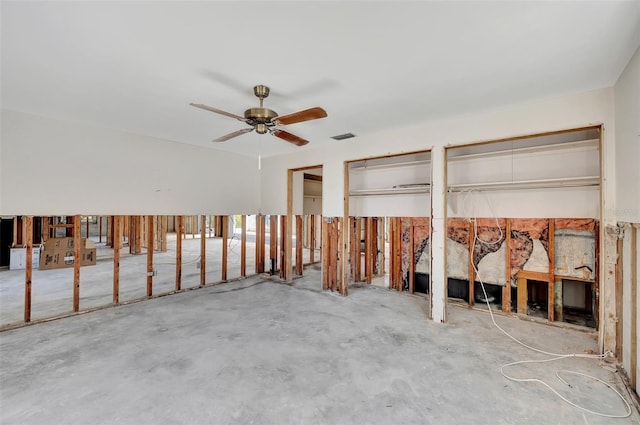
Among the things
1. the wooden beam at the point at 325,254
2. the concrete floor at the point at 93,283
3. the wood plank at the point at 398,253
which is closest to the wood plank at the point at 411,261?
the wood plank at the point at 398,253

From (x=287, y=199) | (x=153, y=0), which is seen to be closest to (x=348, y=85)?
(x=153, y=0)

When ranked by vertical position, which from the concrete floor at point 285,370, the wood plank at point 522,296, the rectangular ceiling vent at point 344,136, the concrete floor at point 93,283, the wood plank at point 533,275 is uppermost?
the rectangular ceiling vent at point 344,136

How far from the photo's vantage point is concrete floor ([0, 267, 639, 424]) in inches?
74.9

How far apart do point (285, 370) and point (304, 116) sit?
2.23 meters

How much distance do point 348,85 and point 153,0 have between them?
1614mm

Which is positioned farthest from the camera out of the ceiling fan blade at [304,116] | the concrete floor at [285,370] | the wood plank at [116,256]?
the wood plank at [116,256]

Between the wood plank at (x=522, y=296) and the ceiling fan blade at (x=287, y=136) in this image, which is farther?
the wood plank at (x=522, y=296)

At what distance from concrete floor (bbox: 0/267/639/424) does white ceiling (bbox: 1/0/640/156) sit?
2577 millimetres

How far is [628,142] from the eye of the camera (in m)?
2.25

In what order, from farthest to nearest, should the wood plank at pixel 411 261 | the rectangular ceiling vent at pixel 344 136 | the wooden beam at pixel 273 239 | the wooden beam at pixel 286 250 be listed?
the wooden beam at pixel 273 239 < the wooden beam at pixel 286 250 < the wood plank at pixel 411 261 < the rectangular ceiling vent at pixel 344 136

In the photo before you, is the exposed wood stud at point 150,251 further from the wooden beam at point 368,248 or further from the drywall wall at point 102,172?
the wooden beam at point 368,248

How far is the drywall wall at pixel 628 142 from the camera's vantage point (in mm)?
2070

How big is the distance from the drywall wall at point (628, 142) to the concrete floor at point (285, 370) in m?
1.45

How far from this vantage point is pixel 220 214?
5.41m
